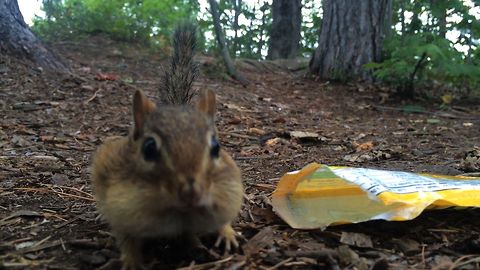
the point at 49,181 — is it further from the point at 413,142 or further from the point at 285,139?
the point at 413,142

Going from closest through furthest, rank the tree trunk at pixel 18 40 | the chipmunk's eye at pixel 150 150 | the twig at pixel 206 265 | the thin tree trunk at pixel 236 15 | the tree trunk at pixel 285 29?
the chipmunk's eye at pixel 150 150
the twig at pixel 206 265
the tree trunk at pixel 18 40
the tree trunk at pixel 285 29
the thin tree trunk at pixel 236 15

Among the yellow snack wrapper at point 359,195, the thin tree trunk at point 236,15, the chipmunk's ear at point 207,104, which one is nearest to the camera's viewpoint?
the chipmunk's ear at point 207,104

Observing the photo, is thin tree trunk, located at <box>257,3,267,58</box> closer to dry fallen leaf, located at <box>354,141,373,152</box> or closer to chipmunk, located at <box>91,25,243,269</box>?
dry fallen leaf, located at <box>354,141,373,152</box>

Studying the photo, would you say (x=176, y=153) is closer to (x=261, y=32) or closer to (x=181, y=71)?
(x=181, y=71)

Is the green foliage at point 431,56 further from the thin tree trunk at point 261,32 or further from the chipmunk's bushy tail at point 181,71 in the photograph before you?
the thin tree trunk at point 261,32

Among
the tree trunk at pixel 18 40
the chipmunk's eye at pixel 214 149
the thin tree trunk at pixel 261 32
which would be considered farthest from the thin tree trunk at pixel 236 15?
the chipmunk's eye at pixel 214 149

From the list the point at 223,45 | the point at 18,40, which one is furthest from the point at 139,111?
the point at 223,45
